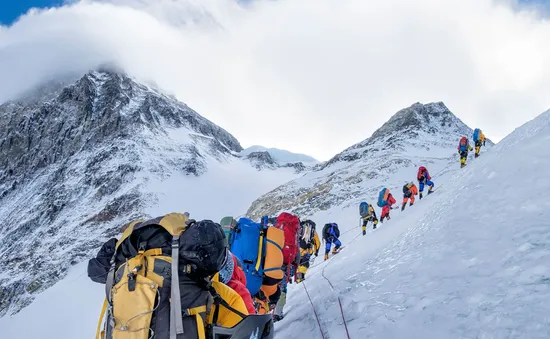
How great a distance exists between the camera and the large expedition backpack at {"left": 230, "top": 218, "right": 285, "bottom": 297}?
223 inches

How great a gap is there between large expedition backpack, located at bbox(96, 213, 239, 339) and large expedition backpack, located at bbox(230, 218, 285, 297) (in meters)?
2.64

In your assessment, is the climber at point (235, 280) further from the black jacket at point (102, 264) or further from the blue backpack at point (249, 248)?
the black jacket at point (102, 264)

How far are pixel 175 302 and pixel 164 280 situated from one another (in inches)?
8.6

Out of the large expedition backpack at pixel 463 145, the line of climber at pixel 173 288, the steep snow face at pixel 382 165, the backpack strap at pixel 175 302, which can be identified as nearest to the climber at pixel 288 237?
the line of climber at pixel 173 288

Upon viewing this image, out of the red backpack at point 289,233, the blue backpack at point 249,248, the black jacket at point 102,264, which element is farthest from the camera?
the red backpack at point 289,233

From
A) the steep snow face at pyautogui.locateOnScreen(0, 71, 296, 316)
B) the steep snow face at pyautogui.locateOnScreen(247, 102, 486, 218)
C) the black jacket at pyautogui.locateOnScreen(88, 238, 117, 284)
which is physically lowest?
the black jacket at pyautogui.locateOnScreen(88, 238, 117, 284)

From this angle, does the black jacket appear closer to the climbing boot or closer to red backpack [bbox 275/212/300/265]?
red backpack [bbox 275/212/300/265]

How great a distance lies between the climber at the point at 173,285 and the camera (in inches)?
108

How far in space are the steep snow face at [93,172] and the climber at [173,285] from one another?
50.3 meters

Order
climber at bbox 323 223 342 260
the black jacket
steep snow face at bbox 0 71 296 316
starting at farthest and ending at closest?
steep snow face at bbox 0 71 296 316
climber at bbox 323 223 342 260
the black jacket

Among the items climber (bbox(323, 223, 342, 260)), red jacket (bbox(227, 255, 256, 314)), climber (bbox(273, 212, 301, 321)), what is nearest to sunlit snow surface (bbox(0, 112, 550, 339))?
climber (bbox(273, 212, 301, 321))

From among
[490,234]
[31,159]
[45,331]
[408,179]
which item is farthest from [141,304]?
[31,159]

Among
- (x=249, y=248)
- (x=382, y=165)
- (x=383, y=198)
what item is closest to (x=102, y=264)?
(x=249, y=248)

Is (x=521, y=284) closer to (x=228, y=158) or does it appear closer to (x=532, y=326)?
(x=532, y=326)
